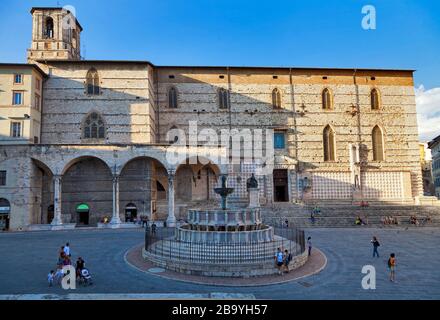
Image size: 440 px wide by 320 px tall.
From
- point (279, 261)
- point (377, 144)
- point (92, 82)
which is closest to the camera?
point (279, 261)

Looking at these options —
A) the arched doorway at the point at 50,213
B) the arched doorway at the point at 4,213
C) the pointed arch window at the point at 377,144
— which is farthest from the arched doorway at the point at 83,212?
the pointed arch window at the point at 377,144

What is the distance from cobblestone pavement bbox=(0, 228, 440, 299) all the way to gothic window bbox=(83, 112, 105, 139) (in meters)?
12.7

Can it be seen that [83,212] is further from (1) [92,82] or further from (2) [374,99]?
(2) [374,99]

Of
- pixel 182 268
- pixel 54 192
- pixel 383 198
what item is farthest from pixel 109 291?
pixel 383 198

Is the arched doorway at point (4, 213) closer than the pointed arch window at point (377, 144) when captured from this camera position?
Yes

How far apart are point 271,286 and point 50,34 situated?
151ft

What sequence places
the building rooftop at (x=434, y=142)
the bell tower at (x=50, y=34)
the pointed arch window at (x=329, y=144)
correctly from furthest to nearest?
the building rooftop at (x=434, y=142), the bell tower at (x=50, y=34), the pointed arch window at (x=329, y=144)

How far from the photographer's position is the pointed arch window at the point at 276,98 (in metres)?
37.8

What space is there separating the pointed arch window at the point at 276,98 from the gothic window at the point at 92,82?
66.3ft

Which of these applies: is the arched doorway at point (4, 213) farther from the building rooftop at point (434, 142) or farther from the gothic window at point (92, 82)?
the building rooftop at point (434, 142)

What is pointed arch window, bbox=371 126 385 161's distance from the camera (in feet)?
125

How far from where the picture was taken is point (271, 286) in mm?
11359

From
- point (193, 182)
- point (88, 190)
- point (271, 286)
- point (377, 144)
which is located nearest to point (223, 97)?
→ point (193, 182)

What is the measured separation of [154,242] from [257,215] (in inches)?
235
